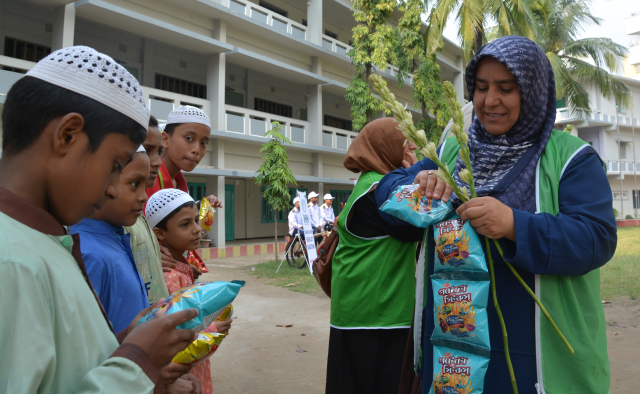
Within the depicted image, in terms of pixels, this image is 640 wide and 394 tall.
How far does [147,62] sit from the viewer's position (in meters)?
12.9

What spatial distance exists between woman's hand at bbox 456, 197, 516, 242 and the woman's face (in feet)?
1.09

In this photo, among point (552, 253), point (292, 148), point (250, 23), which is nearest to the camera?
point (552, 253)

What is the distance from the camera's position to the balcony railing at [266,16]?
1330 cm

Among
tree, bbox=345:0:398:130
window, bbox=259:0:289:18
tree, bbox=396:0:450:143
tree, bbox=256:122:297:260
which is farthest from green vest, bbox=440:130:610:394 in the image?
window, bbox=259:0:289:18

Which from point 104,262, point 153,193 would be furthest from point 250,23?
point 104,262

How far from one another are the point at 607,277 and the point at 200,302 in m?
9.04

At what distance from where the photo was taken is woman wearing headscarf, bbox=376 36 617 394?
Answer: 1231 mm

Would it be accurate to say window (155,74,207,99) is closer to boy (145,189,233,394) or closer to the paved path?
the paved path

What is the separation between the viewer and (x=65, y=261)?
0.78 meters

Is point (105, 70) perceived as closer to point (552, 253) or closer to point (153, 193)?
point (552, 253)

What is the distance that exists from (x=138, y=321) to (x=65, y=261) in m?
0.29

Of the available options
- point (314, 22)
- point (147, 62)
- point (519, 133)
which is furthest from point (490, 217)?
point (314, 22)

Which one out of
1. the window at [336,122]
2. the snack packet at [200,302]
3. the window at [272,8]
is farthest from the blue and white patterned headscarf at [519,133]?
the window at [336,122]

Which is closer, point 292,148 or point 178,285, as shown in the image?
point 178,285
